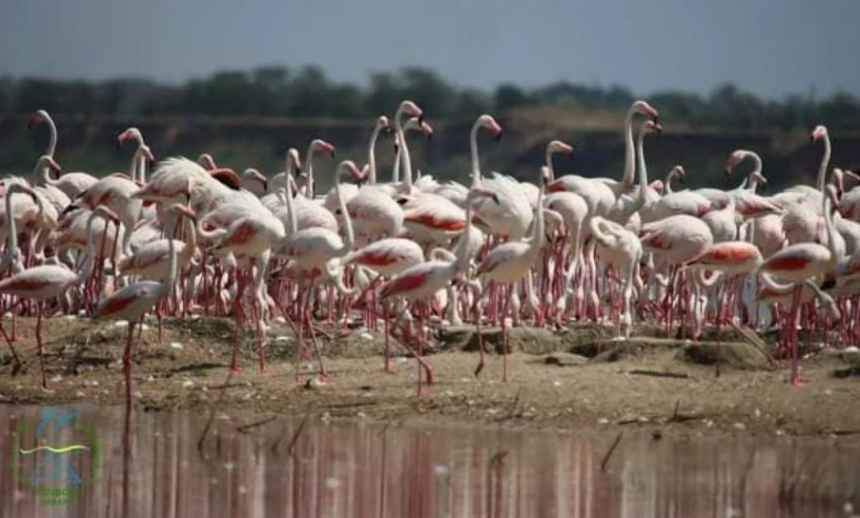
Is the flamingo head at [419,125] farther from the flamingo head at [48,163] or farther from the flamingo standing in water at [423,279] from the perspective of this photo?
the flamingo standing in water at [423,279]

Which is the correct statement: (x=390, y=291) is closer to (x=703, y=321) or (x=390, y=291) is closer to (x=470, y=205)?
(x=470, y=205)

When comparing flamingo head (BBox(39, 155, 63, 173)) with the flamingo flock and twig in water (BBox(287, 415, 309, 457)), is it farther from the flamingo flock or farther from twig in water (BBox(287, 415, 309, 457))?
twig in water (BBox(287, 415, 309, 457))

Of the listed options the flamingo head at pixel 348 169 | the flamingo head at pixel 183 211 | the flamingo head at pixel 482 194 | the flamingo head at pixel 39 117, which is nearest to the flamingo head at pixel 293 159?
the flamingo head at pixel 348 169

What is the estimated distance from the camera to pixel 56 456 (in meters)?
10.9

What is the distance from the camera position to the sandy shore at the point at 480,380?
12328mm

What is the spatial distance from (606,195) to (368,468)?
609 cm

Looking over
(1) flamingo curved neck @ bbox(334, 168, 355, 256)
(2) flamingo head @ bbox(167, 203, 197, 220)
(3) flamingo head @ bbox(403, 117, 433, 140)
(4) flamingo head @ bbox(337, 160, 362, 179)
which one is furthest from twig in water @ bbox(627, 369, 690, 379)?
(3) flamingo head @ bbox(403, 117, 433, 140)

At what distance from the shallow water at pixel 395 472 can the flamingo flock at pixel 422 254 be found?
3.40ft

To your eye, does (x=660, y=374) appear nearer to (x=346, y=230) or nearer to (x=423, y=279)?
(x=423, y=279)

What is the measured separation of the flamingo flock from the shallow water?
40.8 inches

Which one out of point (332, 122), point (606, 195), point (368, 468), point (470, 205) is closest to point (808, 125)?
point (332, 122)

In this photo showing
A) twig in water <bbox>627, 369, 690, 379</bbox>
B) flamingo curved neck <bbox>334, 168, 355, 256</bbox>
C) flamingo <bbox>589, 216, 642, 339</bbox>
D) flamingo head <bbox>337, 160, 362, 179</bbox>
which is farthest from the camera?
flamingo head <bbox>337, 160, 362, 179</bbox>

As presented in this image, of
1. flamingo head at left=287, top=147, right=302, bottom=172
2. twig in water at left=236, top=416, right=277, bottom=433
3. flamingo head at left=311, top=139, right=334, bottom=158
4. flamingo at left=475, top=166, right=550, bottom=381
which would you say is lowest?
twig in water at left=236, top=416, right=277, bottom=433

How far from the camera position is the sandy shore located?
12.3m
